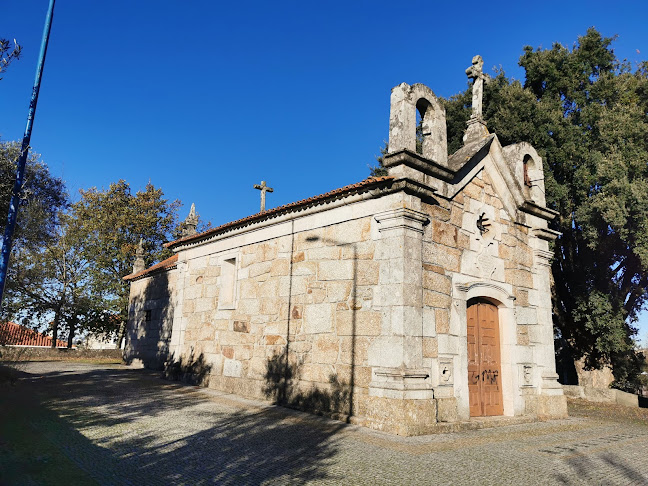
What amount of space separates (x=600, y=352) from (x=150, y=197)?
87.7 feet

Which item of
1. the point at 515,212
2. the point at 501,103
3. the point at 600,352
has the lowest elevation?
the point at 600,352

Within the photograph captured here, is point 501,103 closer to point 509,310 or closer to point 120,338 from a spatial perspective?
point 509,310

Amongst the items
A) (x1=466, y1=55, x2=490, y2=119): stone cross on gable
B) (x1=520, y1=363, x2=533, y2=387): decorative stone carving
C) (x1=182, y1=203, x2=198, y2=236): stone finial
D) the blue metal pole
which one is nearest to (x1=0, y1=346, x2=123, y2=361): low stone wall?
(x1=182, y1=203, x2=198, y2=236): stone finial

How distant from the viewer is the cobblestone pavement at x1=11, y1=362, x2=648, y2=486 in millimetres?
4504

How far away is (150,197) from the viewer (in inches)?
1192

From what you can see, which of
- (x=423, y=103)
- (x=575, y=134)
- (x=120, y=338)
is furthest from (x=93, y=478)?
(x=120, y=338)

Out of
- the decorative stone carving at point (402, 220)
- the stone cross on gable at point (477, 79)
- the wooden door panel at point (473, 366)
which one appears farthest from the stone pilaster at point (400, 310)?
the stone cross on gable at point (477, 79)

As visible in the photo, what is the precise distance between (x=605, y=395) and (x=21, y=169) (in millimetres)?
15490

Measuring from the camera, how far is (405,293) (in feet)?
23.5

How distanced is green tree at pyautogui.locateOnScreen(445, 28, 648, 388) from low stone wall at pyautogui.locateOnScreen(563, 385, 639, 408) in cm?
134

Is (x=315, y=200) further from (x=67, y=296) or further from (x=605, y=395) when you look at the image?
(x=67, y=296)

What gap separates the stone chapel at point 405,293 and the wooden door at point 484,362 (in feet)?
0.12

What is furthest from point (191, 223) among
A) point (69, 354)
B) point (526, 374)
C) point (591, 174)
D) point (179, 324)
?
point (591, 174)

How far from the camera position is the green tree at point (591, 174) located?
1348cm
